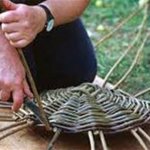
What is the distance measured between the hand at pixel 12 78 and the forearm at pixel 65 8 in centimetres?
15

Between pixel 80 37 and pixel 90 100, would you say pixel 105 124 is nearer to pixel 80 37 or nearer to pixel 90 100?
pixel 90 100

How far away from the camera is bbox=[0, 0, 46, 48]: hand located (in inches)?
43.7

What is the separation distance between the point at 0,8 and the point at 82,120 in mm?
297

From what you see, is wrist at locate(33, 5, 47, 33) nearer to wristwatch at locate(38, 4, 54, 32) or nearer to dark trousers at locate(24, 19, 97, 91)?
wristwatch at locate(38, 4, 54, 32)

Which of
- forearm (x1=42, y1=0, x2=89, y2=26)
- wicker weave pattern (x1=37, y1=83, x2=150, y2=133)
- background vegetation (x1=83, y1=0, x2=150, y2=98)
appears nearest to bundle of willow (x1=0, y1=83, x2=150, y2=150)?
wicker weave pattern (x1=37, y1=83, x2=150, y2=133)

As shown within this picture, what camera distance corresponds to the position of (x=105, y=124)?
4.00ft

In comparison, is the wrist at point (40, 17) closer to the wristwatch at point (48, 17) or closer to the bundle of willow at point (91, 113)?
the wristwatch at point (48, 17)

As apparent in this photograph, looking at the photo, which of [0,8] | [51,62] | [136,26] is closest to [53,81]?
[51,62]

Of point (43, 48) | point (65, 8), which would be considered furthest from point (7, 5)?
point (43, 48)

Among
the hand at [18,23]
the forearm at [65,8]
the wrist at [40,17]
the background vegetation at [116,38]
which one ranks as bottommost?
the background vegetation at [116,38]

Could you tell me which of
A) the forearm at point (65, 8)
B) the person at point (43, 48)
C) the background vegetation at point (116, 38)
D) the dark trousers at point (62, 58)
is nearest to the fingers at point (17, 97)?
the person at point (43, 48)

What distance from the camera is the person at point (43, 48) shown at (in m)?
1.14

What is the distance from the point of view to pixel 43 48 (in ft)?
5.29

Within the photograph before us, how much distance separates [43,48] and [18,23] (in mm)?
478
